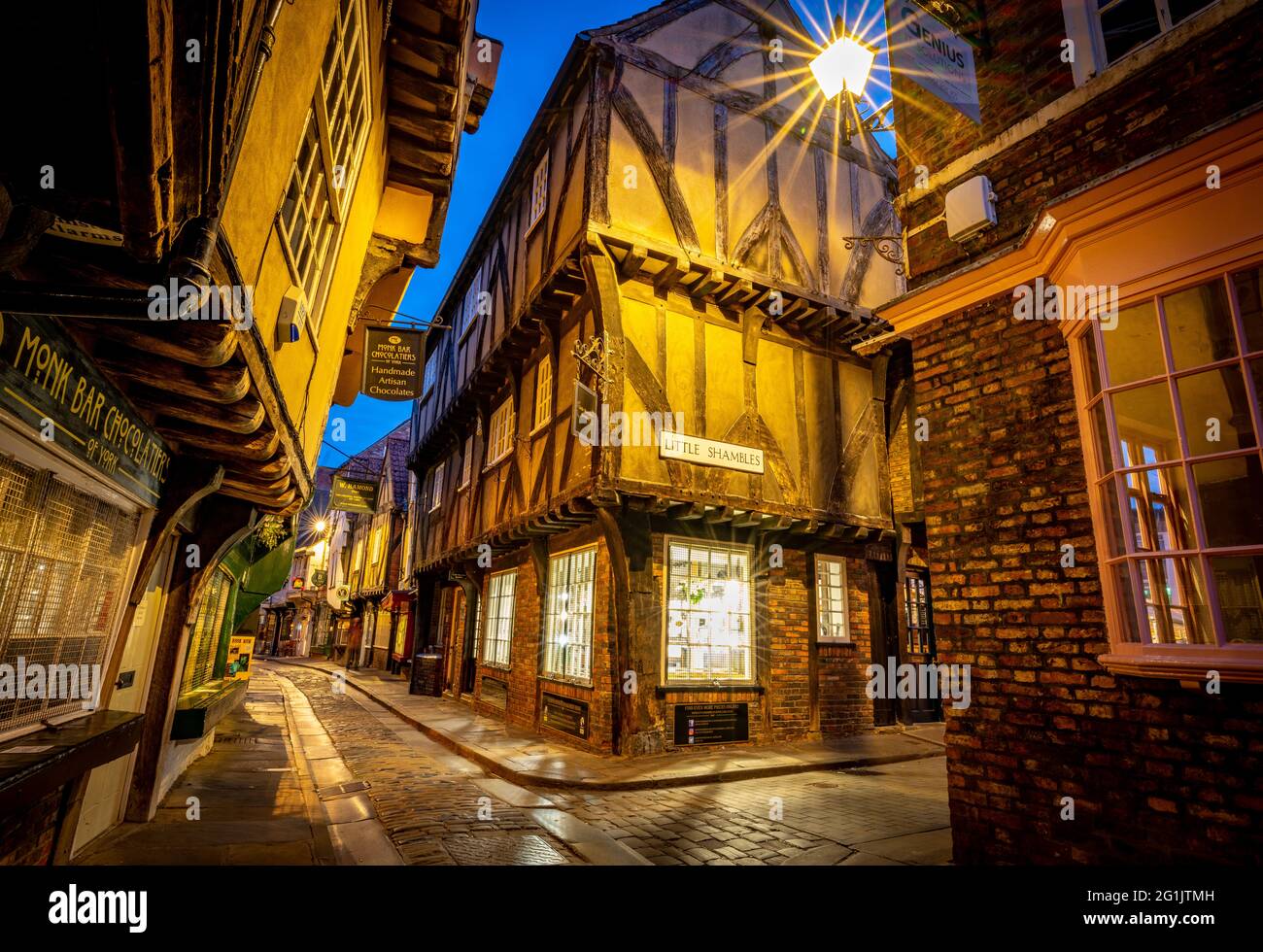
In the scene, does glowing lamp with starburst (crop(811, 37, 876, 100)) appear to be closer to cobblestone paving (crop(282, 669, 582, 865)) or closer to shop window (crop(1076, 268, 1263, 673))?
shop window (crop(1076, 268, 1263, 673))

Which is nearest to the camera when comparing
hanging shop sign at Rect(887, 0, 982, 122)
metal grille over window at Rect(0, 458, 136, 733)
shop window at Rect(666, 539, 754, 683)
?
metal grille over window at Rect(0, 458, 136, 733)

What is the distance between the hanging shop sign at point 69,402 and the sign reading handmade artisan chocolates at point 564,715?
6.46 metres

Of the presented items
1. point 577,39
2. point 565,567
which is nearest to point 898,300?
point 565,567

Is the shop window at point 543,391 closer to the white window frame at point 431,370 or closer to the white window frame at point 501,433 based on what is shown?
the white window frame at point 501,433

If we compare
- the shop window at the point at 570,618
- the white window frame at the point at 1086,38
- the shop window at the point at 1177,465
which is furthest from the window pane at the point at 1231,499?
the shop window at the point at 570,618

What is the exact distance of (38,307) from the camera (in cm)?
210

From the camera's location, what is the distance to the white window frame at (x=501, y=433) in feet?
41.2

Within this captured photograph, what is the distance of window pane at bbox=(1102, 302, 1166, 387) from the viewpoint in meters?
3.87

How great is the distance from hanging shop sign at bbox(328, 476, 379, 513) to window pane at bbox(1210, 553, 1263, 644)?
807 inches

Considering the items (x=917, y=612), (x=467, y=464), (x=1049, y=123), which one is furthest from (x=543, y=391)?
(x=917, y=612)

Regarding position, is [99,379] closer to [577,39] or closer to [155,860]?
[155,860]

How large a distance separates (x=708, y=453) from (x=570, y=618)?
11.7ft

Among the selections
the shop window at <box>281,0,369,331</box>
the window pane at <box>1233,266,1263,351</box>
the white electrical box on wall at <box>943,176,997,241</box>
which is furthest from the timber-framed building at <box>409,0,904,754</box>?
the window pane at <box>1233,266,1263,351</box>
